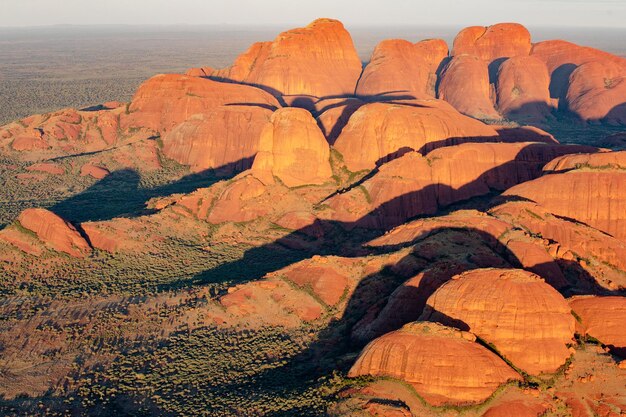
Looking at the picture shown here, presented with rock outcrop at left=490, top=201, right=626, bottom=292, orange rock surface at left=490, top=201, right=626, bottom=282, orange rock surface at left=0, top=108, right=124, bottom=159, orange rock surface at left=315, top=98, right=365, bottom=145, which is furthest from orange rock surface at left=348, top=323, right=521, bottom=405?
orange rock surface at left=0, top=108, right=124, bottom=159

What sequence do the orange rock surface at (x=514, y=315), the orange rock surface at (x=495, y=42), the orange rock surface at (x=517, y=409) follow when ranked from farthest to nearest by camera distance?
the orange rock surface at (x=495, y=42) < the orange rock surface at (x=514, y=315) < the orange rock surface at (x=517, y=409)

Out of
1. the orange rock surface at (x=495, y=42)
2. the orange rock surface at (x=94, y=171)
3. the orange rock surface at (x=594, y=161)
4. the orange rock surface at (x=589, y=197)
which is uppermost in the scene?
the orange rock surface at (x=495, y=42)

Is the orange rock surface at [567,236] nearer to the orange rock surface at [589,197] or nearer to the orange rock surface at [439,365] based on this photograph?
the orange rock surface at [589,197]

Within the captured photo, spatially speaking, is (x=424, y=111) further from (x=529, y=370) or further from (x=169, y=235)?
(x=529, y=370)

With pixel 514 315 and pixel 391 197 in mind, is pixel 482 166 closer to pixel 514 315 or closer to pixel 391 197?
pixel 391 197

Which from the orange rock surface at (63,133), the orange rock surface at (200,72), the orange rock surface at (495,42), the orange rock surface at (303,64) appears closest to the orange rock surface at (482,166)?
the orange rock surface at (63,133)

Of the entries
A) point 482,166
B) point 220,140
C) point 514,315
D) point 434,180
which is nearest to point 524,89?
point 482,166
